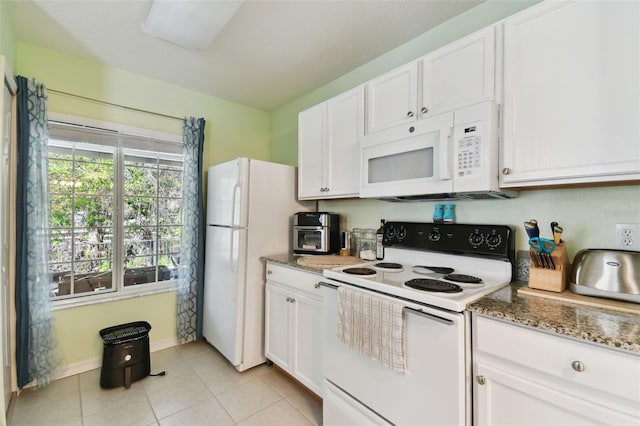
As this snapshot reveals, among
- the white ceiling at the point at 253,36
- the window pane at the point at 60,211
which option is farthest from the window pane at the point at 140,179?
the white ceiling at the point at 253,36

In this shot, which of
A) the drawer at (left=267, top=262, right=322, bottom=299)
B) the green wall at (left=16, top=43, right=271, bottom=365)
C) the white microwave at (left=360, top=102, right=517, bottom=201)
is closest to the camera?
the white microwave at (left=360, top=102, right=517, bottom=201)

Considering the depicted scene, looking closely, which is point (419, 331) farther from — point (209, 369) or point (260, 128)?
point (260, 128)

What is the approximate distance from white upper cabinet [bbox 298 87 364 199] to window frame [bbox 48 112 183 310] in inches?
51.3

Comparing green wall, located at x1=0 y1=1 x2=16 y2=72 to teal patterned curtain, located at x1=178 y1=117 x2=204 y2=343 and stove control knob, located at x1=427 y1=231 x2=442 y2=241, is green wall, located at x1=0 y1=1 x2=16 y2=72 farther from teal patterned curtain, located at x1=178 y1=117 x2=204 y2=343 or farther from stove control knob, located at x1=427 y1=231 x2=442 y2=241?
stove control knob, located at x1=427 y1=231 x2=442 y2=241

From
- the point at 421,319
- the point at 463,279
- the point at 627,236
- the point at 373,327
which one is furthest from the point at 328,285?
the point at 627,236

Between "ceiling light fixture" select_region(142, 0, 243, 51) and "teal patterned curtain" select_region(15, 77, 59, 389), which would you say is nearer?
"ceiling light fixture" select_region(142, 0, 243, 51)

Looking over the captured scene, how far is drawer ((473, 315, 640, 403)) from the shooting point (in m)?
0.81

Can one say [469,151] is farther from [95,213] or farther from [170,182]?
[95,213]

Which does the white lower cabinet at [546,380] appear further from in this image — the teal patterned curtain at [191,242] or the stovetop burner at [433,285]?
the teal patterned curtain at [191,242]

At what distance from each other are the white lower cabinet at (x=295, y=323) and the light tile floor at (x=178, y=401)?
0.16 meters

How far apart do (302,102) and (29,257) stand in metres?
2.57

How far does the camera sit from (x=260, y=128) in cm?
338

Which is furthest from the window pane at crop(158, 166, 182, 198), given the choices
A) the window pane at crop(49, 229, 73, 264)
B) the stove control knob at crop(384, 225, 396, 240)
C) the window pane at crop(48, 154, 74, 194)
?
the stove control knob at crop(384, 225, 396, 240)

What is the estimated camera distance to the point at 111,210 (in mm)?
2465
